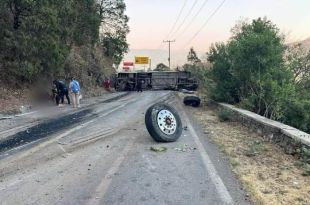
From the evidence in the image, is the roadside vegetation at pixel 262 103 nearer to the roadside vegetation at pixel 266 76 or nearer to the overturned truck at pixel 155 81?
the roadside vegetation at pixel 266 76

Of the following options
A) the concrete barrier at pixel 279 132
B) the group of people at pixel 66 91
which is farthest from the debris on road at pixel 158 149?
the group of people at pixel 66 91

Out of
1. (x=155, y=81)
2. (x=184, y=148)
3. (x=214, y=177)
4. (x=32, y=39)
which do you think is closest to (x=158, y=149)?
(x=184, y=148)

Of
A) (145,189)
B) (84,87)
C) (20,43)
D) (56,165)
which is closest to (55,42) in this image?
(20,43)

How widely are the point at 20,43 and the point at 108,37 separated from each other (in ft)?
102

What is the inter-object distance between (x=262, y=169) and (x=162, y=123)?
3.52 meters

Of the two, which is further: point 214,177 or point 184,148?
point 184,148

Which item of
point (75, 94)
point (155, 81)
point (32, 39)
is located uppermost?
point (32, 39)

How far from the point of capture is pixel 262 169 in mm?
7668

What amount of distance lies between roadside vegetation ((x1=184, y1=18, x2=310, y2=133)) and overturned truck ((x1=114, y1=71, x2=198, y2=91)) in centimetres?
2978

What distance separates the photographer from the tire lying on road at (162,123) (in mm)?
10219

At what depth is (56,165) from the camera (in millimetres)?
7895

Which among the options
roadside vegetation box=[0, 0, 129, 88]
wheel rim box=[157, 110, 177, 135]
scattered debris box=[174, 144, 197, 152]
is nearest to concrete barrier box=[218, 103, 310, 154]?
scattered debris box=[174, 144, 197, 152]

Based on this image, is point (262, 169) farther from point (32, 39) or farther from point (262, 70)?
point (32, 39)

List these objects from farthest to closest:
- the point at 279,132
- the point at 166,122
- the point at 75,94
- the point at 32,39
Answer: the point at 32,39 → the point at 75,94 → the point at 166,122 → the point at 279,132
